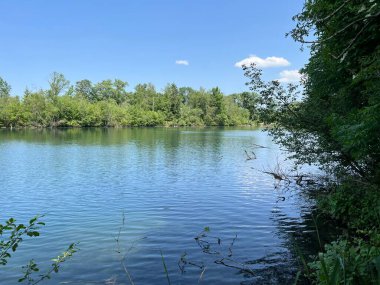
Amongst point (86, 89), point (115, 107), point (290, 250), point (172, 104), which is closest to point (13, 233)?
point (290, 250)

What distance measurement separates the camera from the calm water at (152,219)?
10883mm

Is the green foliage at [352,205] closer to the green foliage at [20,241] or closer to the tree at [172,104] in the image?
the green foliage at [20,241]

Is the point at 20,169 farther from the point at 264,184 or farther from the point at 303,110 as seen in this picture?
the point at 303,110

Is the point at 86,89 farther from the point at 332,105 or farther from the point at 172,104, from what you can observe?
the point at 332,105

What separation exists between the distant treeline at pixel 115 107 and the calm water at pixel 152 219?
89.6 m

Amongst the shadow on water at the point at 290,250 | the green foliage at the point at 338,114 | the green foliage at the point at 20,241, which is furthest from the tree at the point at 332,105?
the green foliage at the point at 20,241

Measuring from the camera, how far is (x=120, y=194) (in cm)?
2239

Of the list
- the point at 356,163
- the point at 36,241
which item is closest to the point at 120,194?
the point at 36,241

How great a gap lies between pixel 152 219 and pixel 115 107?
411ft

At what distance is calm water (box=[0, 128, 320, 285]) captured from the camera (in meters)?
10.9

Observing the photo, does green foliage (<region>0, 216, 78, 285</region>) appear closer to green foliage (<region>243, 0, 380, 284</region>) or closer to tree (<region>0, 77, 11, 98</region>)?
green foliage (<region>243, 0, 380, 284</region>)

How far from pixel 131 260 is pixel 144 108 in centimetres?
14923

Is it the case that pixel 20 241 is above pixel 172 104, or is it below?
below

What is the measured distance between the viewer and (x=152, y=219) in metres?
16.9
